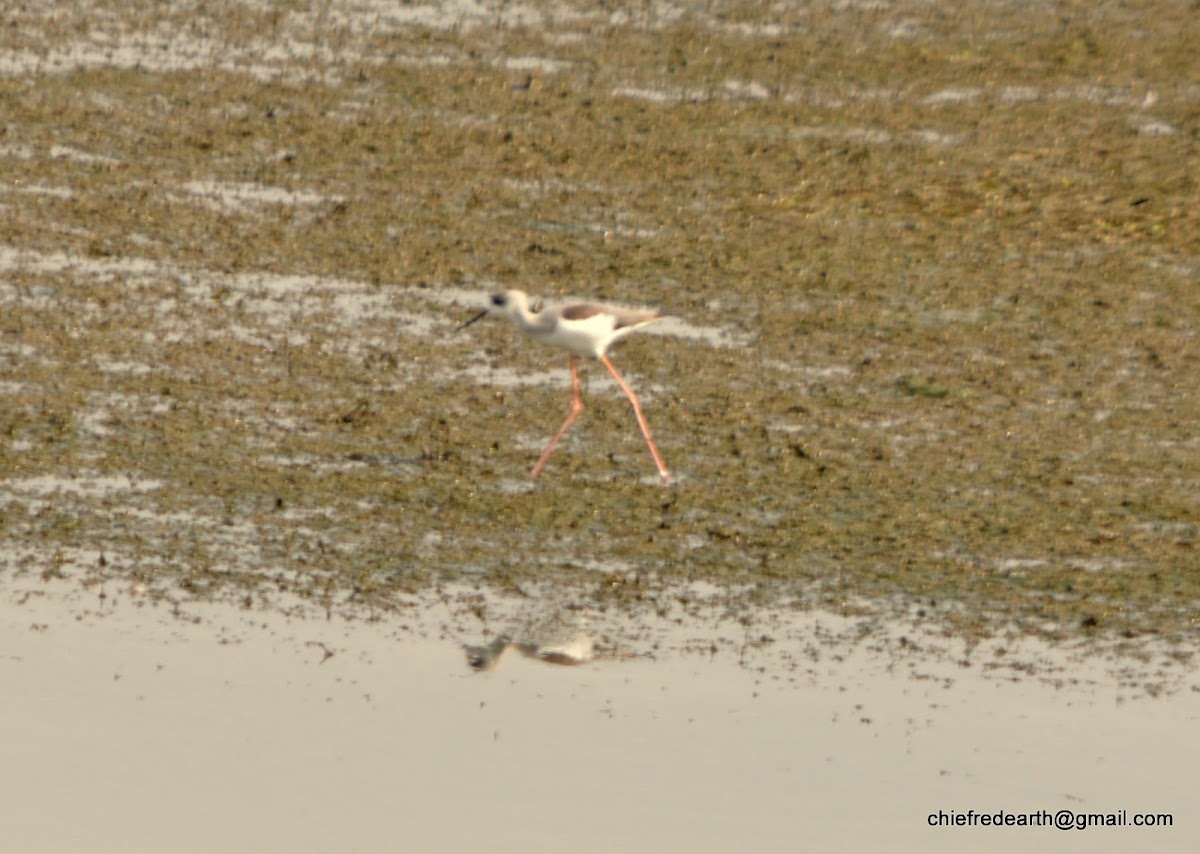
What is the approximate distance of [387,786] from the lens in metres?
5.58

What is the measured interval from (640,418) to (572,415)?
0.31m

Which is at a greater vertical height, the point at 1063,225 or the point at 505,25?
the point at 505,25

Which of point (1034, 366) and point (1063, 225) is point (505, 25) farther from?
point (1034, 366)

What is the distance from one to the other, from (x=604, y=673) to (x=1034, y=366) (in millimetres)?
3426

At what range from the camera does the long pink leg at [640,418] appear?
7848 millimetres

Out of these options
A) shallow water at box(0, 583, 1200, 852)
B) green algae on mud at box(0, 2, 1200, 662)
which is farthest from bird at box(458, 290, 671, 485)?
shallow water at box(0, 583, 1200, 852)

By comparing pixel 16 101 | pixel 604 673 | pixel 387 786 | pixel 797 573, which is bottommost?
pixel 387 786

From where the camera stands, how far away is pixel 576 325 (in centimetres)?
833

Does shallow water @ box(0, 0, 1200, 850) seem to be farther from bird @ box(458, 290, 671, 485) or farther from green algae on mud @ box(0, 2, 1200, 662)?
bird @ box(458, 290, 671, 485)

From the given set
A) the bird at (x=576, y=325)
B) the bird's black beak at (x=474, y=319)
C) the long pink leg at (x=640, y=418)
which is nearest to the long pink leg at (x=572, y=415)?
the bird at (x=576, y=325)

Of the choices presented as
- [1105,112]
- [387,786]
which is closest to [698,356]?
[387,786]

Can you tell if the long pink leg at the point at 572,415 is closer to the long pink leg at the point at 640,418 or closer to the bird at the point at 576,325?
the bird at the point at 576,325

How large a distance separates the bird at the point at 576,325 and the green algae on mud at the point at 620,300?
0.14m

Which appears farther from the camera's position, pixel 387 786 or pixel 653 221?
pixel 653 221
